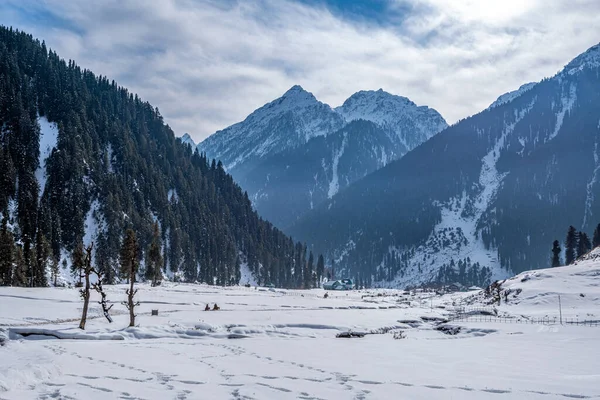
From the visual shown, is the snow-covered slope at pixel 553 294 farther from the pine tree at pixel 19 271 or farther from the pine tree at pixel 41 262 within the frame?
the pine tree at pixel 41 262

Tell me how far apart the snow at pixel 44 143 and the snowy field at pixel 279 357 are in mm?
93970

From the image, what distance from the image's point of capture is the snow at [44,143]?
6096 inches

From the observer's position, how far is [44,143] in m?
164

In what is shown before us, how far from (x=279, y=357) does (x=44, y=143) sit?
158m

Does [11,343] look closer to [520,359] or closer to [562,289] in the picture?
[520,359]

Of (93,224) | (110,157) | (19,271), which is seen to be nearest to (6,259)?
(19,271)

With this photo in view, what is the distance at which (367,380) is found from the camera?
2592 centimetres

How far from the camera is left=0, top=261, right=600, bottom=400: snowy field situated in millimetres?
22734

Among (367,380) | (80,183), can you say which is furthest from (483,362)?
(80,183)

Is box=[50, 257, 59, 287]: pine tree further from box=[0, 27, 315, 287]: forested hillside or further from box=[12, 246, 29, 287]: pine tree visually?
box=[12, 246, 29, 287]: pine tree

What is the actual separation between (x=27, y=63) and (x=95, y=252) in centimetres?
10054

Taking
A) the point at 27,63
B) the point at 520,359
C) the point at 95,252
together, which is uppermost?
the point at 27,63

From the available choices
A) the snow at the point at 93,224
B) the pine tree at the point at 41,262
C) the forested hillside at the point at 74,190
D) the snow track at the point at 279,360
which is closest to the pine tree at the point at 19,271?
the forested hillside at the point at 74,190

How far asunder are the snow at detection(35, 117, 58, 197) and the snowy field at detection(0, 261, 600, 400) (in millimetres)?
93970
